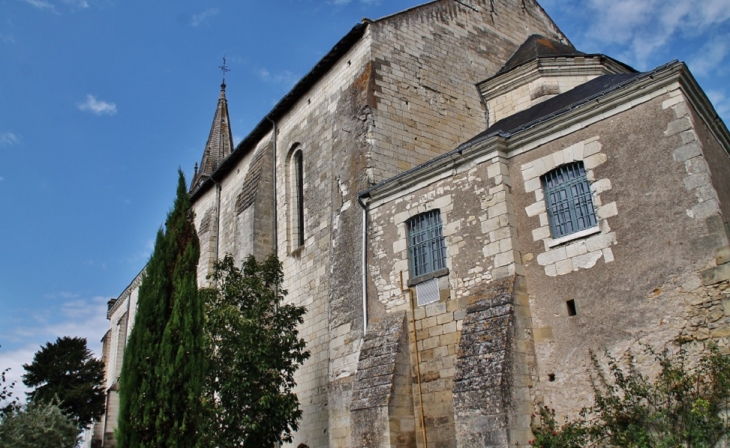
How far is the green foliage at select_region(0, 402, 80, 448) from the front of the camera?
14.7m

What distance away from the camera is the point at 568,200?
28.3 ft

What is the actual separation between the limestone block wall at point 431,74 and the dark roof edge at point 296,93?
69 cm

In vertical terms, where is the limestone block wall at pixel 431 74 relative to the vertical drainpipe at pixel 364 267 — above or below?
above

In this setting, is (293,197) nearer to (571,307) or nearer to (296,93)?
(296,93)

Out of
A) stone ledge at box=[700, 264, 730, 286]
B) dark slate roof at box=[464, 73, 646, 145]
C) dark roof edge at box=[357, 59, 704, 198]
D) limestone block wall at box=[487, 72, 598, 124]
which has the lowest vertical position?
stone ledge at box=[700, 264, 730, 286]

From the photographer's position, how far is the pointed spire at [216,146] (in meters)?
30.2

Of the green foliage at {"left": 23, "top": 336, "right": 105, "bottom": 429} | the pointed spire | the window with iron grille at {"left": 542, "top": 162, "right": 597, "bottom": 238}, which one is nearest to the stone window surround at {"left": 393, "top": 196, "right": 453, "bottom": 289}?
the window with iron grille at {"left": 542, "top": 162, "right": 597, "bottom": 238}

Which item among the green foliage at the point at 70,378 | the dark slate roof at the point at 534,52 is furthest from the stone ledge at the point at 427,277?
the green foliage at the point at 70,378

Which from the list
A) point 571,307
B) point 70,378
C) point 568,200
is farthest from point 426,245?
point 70,378

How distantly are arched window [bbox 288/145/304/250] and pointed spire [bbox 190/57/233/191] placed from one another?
14646mm

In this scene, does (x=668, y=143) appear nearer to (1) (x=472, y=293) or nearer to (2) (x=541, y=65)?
(1) (x=472, y=293)

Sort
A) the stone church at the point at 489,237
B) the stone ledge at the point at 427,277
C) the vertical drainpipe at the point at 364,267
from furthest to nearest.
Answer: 1. the vertical drainpipe at the point at 364,267
2. the stone ledge at the point at 427,277
3. the stone church at the point at 489,237

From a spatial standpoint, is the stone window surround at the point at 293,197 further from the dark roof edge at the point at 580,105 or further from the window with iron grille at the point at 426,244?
the window with iron grille at the point at 426,244

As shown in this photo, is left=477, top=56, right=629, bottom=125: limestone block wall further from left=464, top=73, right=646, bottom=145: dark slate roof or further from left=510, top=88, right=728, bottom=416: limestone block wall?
left=510, top=88, right=728, bottom=416: limestone block wall
